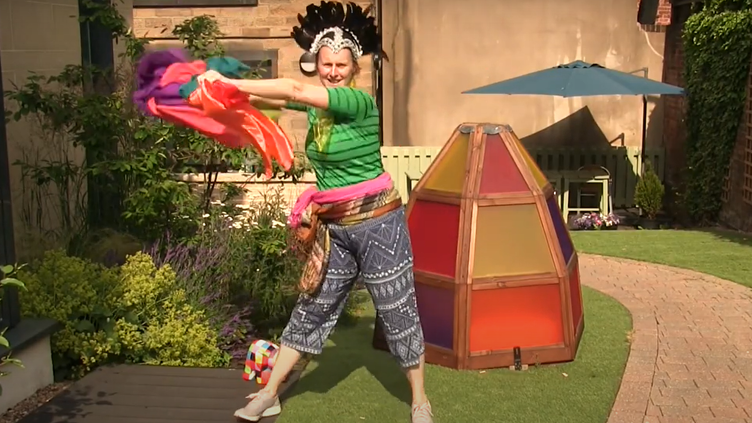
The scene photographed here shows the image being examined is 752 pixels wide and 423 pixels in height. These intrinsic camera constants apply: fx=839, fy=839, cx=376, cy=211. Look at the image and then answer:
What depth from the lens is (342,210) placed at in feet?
13.7

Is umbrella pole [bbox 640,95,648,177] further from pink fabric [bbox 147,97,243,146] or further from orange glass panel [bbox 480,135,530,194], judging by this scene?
pink fabric [bbox 147,97,243,146]

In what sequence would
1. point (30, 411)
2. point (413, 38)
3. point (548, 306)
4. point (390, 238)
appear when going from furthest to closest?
1. point (413, 38)
2. point (548, 306)
3. point (30, 411)
4. point (390, 238)

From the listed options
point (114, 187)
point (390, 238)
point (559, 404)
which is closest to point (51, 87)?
point (114, 187)

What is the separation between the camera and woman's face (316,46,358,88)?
4.07 m

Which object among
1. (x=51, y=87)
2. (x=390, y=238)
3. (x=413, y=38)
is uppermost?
(x=413, y=38)

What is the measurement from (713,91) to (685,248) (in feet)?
9.35

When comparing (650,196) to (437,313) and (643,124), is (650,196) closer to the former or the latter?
(643,124)

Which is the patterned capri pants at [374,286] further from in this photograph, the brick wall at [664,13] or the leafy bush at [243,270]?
the brick wall at [664,13]

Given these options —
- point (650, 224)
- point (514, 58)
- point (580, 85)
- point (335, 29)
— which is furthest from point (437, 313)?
point (514, 58)

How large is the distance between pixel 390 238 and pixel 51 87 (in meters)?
3.95

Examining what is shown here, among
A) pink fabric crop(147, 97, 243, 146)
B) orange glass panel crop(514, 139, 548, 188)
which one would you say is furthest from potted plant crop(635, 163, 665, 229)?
pink fabric crop(147, 97, 243, 146)

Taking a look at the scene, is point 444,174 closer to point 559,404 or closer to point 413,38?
point 559,404

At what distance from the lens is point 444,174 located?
218 inches

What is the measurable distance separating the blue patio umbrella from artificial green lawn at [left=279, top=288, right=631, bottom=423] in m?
5.92
